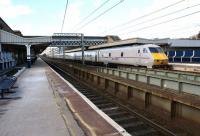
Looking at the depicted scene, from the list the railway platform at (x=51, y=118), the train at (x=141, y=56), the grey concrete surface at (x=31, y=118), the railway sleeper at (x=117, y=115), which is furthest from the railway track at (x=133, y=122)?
the train at (x=141, y=56)

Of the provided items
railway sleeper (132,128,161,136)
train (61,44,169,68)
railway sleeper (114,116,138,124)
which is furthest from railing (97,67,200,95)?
train (61,44,169,68)

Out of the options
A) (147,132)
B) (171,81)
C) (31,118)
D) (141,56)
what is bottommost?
(147,132)

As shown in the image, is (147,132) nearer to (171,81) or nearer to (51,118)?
(51,118)

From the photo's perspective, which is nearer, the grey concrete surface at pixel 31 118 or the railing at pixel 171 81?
the grey concrete surface at pixel 31 118

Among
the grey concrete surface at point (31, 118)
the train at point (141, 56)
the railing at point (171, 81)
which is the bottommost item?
the grey concrete surface at point (31, 118)

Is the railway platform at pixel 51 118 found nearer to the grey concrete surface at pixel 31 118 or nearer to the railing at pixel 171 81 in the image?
the grey concrete surface at pixel 31 118

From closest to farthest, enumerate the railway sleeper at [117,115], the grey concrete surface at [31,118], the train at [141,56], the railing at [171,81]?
the grey concrete surface at [31,118] → the railing at [171,81] → the railway sleeper at [117,115] → the train at [141,56]

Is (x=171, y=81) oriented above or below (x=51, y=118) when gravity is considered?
above

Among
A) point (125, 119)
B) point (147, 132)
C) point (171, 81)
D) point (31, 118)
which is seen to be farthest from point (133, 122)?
point (31, 118)

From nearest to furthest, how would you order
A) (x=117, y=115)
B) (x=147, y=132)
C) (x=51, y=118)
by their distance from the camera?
(x=51, y=118), (x=147, y=132), (x=117, y=115)

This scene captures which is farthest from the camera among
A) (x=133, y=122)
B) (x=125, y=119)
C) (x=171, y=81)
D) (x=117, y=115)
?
(x=171, y=81)

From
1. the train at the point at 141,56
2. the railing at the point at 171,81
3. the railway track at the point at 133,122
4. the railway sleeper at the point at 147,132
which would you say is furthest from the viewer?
the train at the point at 141,56

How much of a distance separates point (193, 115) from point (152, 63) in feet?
54.2

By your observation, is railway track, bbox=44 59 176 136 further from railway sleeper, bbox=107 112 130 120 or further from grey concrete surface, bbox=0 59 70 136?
grey concrete surface, bbox=0 59 70 136
